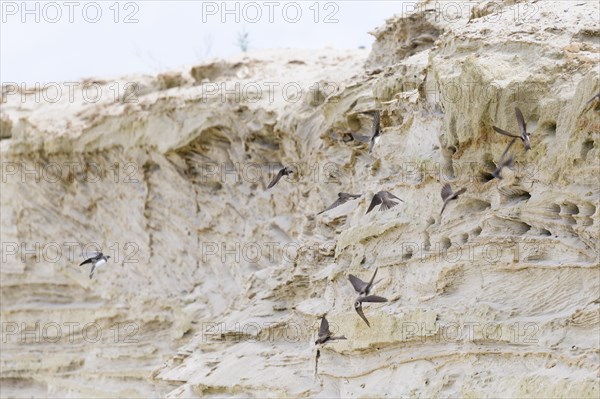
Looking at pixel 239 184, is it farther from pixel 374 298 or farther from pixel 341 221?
pixel 374 298

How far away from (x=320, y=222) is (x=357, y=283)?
228cm

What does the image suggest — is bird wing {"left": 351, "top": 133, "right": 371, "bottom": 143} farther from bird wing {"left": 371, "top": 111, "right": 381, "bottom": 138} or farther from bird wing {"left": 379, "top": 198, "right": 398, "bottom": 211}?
bird wing {"left": 379, "top": 198, "right": 398, "bottom": 211}

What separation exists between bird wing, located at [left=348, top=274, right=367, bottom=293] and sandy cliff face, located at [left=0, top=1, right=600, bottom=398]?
0.87 feet

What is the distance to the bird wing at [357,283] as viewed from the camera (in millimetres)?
6684

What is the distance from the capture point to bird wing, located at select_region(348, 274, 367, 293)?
668 cm

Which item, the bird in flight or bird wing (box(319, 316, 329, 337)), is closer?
the bird in flight

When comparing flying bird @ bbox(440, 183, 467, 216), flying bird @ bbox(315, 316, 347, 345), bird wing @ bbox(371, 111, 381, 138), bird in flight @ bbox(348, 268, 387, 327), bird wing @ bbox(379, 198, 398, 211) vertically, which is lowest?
flying bird @ bbox(315, 316, 347, 345)

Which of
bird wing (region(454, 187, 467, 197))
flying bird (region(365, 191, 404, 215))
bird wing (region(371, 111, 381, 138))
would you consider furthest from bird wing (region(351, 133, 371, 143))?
bird wing (region(454, 187, 467, 197))

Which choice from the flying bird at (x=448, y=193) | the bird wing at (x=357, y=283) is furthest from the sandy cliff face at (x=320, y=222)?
the bird wing at (x=357, y=283)

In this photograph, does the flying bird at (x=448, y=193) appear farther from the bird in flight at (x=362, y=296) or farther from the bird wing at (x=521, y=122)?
the bird in flight at (x=362, y=296)

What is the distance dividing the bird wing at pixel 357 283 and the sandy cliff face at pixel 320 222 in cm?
26

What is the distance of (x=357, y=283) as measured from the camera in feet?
22.2

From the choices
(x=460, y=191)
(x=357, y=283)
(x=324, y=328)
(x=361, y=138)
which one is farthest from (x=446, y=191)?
(x=361, y=138)

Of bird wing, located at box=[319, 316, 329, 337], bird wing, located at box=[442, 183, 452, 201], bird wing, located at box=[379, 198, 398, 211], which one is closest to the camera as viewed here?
bird wing, located at box=[442, 183, 452, 201]
